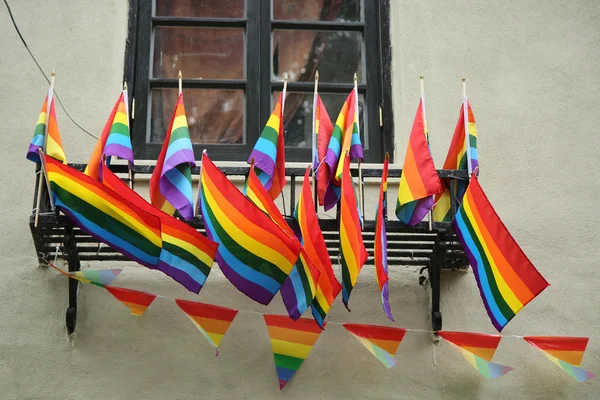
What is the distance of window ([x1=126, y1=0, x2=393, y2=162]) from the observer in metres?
7.66

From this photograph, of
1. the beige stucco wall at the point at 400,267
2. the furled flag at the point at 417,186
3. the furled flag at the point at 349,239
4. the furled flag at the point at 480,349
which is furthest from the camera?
the beige stucco wall at the point at 400,267

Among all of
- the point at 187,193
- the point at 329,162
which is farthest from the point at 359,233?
the point at 187,193

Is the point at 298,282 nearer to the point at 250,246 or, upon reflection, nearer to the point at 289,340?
the point at 250,246

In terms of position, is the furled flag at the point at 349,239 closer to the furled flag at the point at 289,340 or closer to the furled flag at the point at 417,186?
the furled flag at the point at 417,186

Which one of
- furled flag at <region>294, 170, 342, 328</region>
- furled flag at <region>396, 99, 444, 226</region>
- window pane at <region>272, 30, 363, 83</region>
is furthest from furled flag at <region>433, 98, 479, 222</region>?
window pane at <region>272, 30, 363, 83</region>

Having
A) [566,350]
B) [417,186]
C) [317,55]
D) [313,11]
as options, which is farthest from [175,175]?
[566,350]

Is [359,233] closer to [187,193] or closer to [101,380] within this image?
[187,193]

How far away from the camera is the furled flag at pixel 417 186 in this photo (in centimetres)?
628

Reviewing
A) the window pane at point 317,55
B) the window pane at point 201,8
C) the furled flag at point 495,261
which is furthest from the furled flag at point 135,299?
the window pane at point 201,8

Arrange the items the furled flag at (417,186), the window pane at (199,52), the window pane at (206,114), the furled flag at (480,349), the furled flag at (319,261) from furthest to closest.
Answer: the window pane at (199,52) → the window pane at (206,114) → the furled flag at (480,349) → the furled flag at (417,186) → the furled flag at (319,261)

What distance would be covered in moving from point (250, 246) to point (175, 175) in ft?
2.88

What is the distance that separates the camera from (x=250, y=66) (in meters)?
7.85

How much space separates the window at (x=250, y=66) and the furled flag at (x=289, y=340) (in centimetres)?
155

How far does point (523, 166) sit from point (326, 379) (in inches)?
88.1
